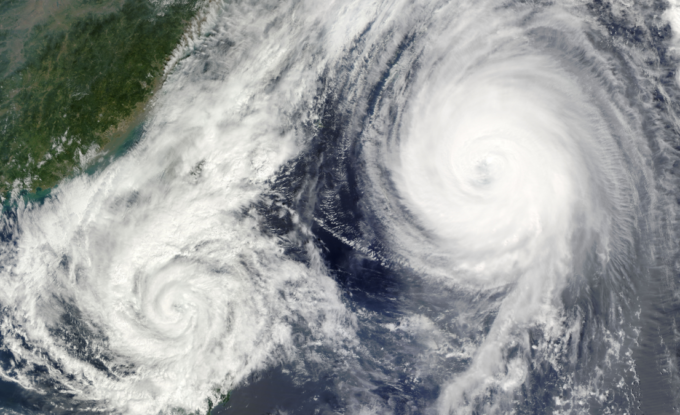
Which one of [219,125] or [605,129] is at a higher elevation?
[605,129]

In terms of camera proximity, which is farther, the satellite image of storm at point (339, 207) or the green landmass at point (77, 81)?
the green landmass at point (77, 81)

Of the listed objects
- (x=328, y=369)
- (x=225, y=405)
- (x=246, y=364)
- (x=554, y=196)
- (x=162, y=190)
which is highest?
(x=554, y=196)

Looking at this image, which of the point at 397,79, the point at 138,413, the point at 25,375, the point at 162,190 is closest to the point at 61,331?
the point at 25,375

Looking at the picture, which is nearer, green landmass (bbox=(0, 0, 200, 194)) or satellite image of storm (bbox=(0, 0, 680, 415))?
satellite image of storm (bbox=(0, 0, 680, 415))

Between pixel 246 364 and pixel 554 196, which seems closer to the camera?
pixel 554 196

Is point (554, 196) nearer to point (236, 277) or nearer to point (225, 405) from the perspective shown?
point (236, 277)
